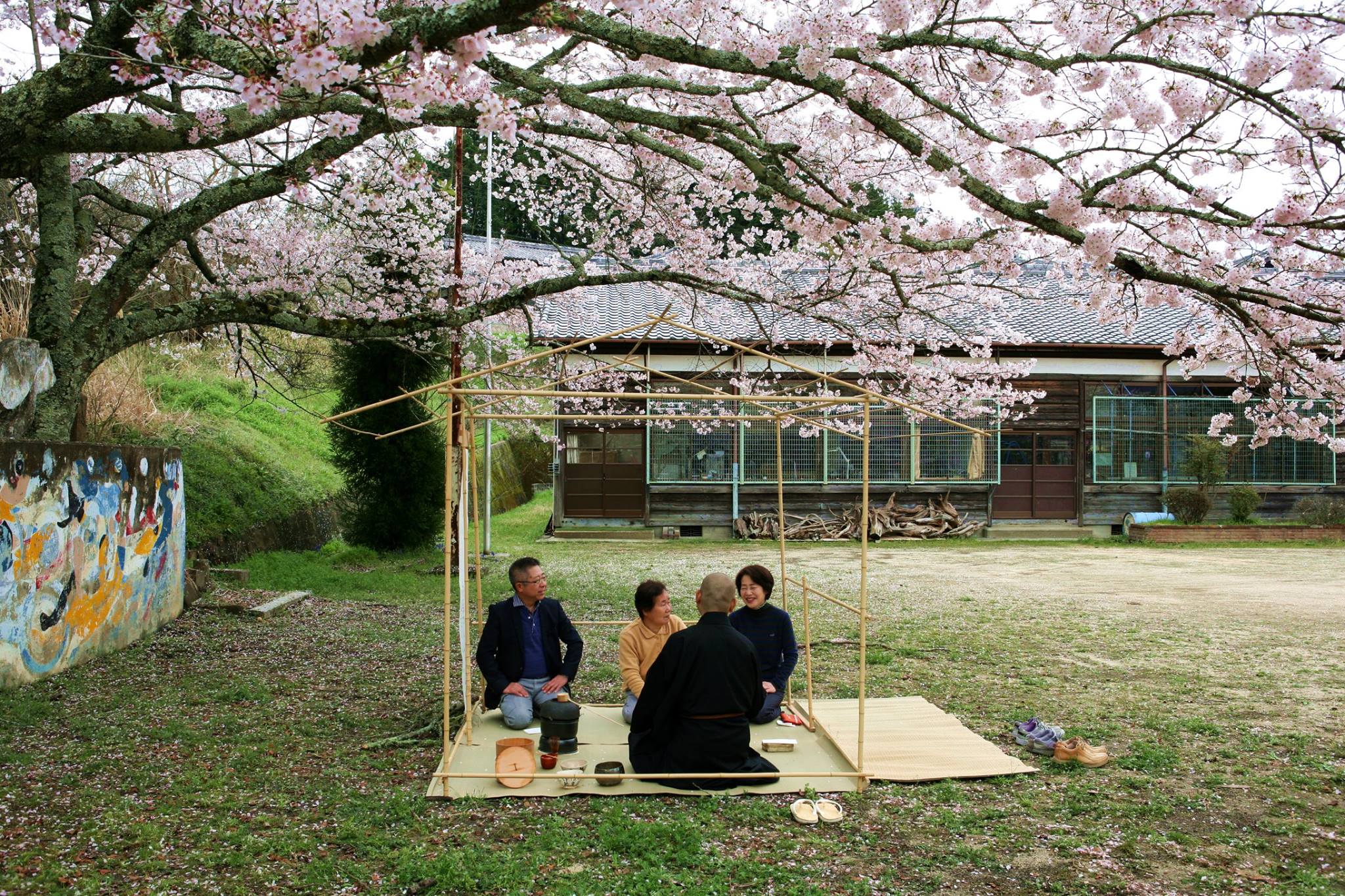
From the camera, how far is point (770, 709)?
547cm

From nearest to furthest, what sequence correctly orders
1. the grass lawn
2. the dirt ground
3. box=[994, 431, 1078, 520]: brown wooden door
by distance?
the grass lawn
the dirt ground
box=[994, 431, 1078, 520]: brown wooden door

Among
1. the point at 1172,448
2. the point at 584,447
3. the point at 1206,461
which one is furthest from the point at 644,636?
the point at 1172,448

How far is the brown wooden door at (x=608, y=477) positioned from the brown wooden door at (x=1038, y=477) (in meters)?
6.92

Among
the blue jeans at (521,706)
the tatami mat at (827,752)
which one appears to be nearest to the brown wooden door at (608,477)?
the tatami mat at (827,752)

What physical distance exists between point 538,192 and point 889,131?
8315 millimetres

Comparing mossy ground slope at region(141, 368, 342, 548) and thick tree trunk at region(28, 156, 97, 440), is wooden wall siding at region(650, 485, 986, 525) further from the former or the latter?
thick tree trunk at region(28, 156, 97, 440)

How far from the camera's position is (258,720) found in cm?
551

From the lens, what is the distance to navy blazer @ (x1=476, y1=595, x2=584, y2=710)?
212 inches

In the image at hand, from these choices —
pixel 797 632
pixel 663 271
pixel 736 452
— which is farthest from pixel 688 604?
pixel 736 452

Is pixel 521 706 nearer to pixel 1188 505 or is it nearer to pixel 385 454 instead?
pixel 385 454

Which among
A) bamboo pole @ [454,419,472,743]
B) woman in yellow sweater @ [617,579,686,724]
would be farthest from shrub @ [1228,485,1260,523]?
bamboo pole @ [454,419,472,743]

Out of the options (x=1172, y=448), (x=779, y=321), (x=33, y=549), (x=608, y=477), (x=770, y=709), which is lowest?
(x=770, y=709)

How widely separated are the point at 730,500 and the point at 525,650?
13.2m

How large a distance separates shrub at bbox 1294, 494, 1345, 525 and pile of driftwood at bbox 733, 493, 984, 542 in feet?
19.6
